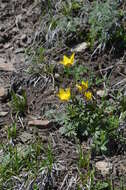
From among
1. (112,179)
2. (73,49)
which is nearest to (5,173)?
(112,179)

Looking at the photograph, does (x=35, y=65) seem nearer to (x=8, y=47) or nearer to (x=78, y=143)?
(x=8, y=47)

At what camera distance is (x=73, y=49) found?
4234 millimetres

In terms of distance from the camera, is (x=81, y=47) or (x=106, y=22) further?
(x=81, y=47)

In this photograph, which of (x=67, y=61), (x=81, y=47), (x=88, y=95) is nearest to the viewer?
(x=88, y=95)

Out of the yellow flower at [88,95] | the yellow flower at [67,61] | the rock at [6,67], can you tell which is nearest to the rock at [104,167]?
the yellow flower at [88,95]

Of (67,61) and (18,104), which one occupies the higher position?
(67,61)

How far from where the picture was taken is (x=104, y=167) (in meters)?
3.27

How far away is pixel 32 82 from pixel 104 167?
3.60 ft

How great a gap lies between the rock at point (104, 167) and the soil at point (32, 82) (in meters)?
0.02

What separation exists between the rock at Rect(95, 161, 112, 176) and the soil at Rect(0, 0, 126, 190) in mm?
24

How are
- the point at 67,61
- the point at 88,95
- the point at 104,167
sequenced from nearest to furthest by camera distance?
the point at 104,167, the point at 88,95, the point at 67,61

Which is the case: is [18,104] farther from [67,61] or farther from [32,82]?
[67,61]

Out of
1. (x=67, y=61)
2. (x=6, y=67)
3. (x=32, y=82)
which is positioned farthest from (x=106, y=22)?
(x=6, y=67)

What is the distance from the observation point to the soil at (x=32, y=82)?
3.32 m
